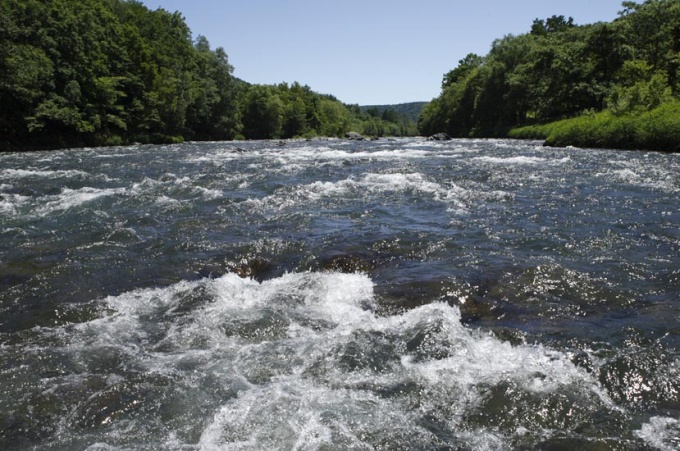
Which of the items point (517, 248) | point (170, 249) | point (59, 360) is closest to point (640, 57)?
point (517, 248)

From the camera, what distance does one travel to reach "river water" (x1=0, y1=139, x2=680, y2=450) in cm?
414

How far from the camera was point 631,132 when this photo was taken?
27500mm

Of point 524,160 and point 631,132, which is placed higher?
point 631,132

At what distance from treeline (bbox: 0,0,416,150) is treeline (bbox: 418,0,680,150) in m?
39.3

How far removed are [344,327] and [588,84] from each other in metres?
57.9

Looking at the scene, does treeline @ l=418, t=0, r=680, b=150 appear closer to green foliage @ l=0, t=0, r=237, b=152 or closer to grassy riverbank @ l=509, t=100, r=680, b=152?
grassy riverbank @ l=509, t=100, r=680, b=152

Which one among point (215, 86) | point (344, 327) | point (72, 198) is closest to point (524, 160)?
point (72, 198)

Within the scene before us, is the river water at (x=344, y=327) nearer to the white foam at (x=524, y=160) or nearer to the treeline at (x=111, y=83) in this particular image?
the white foam at (x=524, y=160)

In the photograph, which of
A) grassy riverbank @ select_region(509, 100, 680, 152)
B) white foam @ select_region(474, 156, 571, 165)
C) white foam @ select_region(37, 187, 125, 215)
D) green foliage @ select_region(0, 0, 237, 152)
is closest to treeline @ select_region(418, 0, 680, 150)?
grassy riverbank @ select_region(509, 100, 680, 152)

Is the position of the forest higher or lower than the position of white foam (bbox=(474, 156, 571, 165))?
higher

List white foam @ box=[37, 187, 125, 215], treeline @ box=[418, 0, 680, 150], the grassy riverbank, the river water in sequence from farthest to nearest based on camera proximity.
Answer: treeline @ box=[418, 0, 680, 150]
the grassy riverbank
white foam @ box=[37, 187, 125, 215]
the river water

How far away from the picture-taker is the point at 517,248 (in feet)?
29.0

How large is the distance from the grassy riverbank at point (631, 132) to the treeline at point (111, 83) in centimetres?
4079

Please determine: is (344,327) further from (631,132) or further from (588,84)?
(588,84)
